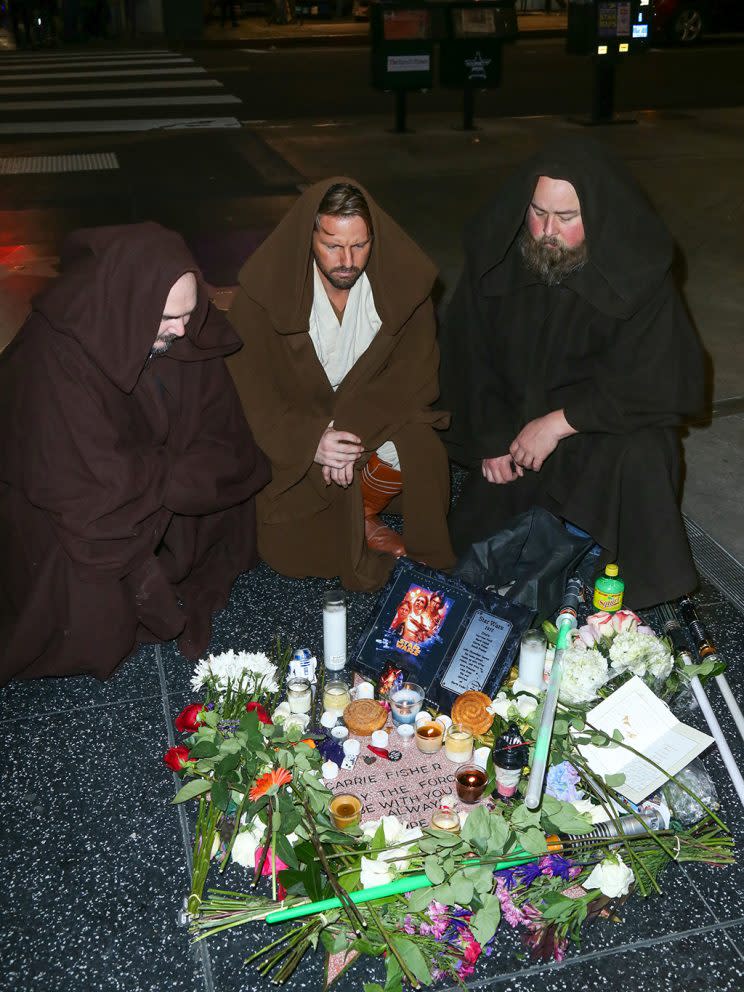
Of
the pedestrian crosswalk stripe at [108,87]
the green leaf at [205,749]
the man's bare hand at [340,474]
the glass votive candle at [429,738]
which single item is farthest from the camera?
the pedestrian crosswalk stripe at [108,87]

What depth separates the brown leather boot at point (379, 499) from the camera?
152 inches

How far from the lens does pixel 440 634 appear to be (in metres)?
3.25

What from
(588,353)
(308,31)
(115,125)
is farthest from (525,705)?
(308,31)

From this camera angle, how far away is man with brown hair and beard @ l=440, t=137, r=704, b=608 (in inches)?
133

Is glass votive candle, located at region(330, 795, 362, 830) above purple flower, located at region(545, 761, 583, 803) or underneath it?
above

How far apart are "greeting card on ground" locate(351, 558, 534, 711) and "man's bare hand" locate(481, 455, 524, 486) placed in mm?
677

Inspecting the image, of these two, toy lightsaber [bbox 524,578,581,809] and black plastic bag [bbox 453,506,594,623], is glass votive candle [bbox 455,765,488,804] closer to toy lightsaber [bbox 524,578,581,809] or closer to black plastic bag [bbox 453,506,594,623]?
toy lightsaber [bbox 524,578,581,809]

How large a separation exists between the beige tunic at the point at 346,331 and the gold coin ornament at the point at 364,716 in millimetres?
1038

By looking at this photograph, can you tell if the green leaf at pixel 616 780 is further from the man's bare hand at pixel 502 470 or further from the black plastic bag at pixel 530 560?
the man's bare hand at pixel 502 470

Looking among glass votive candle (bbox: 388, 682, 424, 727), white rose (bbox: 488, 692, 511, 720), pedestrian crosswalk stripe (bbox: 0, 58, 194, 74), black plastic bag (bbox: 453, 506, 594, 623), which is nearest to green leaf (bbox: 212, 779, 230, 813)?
glass votive candle (bbox: 388, 682, 424, 727)

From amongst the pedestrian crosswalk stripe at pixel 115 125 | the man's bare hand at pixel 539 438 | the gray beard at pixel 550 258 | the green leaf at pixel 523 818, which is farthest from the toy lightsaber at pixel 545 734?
the pedestrian crosswalk stripe at pixel 115 125

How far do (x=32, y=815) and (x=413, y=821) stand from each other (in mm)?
1105

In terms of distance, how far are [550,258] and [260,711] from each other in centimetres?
181

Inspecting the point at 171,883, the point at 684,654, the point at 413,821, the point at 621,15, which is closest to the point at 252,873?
the point at 171,883
